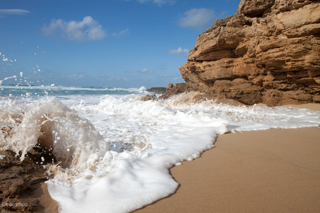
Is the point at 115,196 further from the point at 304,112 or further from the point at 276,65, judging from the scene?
the point at 276,65

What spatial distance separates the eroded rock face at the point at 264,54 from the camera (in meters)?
6.43

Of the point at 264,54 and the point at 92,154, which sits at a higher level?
the point at 264,54

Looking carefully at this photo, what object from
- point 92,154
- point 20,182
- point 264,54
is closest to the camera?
point 20,182

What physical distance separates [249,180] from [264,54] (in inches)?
256

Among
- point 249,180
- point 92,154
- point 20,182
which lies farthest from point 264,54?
point 20,182

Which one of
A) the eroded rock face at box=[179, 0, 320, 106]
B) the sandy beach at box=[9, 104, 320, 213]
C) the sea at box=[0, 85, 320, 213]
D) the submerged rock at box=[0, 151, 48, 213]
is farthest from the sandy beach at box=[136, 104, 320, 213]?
the eroded rock face at box=[179, 0, 320, 106]

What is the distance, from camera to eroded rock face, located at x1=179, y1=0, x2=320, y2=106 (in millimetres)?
6434

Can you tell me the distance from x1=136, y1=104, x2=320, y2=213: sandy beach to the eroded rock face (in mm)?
4460

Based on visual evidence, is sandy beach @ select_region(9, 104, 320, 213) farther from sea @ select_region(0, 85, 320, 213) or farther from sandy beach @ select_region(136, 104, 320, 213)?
sea @ select_region(0, 85, 320, 213)

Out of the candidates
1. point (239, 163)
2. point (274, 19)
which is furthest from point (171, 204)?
point (274, 19)

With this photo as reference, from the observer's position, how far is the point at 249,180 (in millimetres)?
2105

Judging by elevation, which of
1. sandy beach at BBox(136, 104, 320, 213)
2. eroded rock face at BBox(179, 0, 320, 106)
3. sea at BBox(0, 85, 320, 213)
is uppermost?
eroded rock face at BBox(179, 0, 320, 106)

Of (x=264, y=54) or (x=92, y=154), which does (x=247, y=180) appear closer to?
(x=92, y=154)

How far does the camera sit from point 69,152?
2.58m
